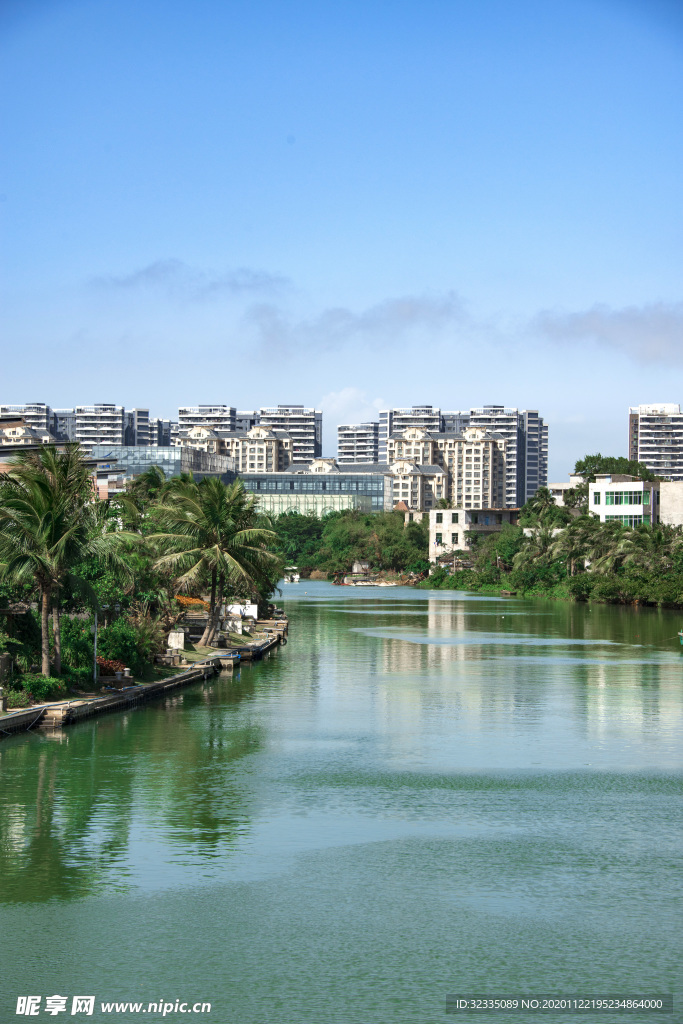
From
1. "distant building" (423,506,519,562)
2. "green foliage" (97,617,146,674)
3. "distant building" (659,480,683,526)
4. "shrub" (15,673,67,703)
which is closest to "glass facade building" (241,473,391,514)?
"distant building" (423,506,519,562)

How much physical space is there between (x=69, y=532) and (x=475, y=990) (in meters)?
21.1

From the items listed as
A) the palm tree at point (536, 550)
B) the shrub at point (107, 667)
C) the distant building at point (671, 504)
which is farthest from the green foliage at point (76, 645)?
the palm tree at point (536, 550)

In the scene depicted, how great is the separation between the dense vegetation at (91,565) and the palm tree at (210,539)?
4cm

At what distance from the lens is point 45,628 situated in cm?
3341

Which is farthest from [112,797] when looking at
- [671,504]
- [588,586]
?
[671,504]

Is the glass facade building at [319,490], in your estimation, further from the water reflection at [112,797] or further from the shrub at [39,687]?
the water reflection at [112,797]

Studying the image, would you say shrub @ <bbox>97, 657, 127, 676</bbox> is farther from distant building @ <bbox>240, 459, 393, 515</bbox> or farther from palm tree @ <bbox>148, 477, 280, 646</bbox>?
distant building @ <bbox>240, 459, 393, 515</bbox>

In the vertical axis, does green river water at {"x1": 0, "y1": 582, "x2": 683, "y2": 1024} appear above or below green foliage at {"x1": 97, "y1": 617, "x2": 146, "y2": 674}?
below

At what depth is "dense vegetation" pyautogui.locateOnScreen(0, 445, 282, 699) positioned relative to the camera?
1305 inches

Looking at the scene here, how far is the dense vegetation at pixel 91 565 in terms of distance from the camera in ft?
109

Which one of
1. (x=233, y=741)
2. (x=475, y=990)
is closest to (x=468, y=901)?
(x=475, y=990)

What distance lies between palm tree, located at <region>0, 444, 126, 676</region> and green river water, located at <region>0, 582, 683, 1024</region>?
431 centimetres

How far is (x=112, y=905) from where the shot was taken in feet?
59.3

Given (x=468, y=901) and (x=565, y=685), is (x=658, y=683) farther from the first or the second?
(x=468, y=901)
